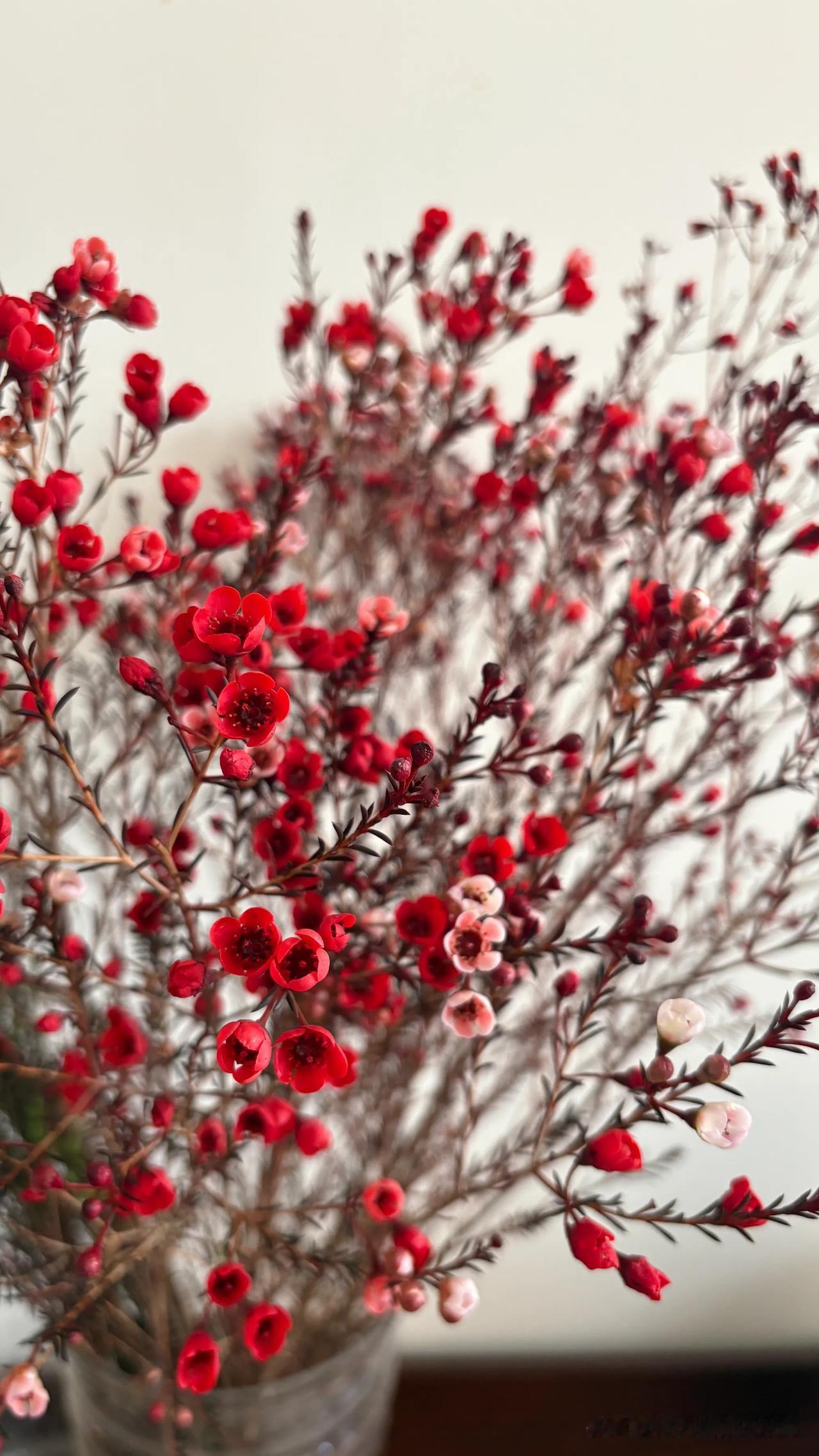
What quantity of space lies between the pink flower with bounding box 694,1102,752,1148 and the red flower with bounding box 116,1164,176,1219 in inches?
9.2

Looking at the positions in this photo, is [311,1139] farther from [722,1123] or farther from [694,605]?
[694,605]

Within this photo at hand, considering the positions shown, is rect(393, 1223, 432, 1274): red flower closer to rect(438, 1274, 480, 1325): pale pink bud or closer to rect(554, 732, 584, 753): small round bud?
rect(438, 1274, 480, 1325): pale pink bud

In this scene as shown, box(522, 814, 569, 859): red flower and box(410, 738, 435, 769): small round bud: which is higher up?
box(522, 814, 569, 859): red flower

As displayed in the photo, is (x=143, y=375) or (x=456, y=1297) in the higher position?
(x=143, y=375)

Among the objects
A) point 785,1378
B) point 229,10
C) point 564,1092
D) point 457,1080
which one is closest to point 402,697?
point 457,1080

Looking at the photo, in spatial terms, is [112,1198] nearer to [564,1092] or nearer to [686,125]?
[564,1092]

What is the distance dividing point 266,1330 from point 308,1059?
0.20 meters

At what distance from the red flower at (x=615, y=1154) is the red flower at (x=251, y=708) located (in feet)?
0.69

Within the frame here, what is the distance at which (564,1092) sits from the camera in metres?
0.38

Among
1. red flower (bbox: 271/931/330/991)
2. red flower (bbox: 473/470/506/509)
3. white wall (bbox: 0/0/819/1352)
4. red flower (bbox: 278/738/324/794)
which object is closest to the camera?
red flower (bbox: 271/931/330/991)

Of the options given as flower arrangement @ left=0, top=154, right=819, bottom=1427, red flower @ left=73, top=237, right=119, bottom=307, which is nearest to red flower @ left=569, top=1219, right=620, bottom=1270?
flower arrangement @ left=0, top=154, right=819, bottom=1427

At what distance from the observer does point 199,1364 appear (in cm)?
44

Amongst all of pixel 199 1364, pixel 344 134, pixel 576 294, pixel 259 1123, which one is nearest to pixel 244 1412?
pixel 199 1364

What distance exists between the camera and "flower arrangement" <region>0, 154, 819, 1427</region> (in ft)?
→ 1.21
